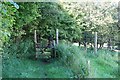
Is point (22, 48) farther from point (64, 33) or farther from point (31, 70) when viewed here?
point (64, 33)

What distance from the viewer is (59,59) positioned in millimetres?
5527

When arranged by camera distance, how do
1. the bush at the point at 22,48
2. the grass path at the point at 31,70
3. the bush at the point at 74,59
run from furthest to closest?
the bush at the point at 22,48
the grass path at the point at 31,70
the bush at the point at 74,59

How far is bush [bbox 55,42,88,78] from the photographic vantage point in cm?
428

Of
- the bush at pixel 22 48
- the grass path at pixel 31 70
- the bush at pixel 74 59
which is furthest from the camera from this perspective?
the bush at pixel 22 48

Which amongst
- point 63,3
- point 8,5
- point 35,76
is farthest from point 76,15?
point 8,5

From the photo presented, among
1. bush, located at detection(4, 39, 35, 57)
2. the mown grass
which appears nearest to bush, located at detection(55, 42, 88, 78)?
the mown grass

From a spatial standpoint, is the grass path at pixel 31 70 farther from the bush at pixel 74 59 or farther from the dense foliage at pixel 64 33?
the bush at pixel 74 59

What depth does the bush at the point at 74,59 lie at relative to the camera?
4277mm

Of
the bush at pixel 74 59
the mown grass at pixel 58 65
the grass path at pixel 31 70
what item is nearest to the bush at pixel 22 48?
the mown grass at pixel 58 65

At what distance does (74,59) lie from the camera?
15.3ft

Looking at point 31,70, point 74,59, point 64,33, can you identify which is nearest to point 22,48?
point 31,70

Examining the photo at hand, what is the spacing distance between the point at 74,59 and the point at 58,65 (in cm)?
76

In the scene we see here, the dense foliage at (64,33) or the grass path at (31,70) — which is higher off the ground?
the dense foliage at (64,33)

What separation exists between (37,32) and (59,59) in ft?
6.46
